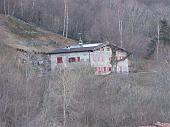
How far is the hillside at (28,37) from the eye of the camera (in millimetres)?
46594

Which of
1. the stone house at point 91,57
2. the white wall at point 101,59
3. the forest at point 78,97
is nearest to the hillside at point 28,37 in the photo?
the stone house at point 91,57

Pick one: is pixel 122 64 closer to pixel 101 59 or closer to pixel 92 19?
pixel 101 59

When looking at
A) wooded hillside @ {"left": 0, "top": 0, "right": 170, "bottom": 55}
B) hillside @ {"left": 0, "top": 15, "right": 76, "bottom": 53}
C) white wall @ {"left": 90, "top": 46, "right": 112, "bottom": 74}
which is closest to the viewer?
white wall @ {"left": 90, "top": 46, "right": 112, "bottom": 74}

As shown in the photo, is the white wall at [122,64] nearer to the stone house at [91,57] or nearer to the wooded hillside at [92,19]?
Result: the stone house at [91,57]

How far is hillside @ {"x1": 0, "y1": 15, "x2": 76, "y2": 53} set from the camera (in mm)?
46594

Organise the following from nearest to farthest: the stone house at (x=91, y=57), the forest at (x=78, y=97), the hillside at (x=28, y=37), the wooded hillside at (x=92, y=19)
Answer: the forest at (x=78, y=97), the stone house at (x=91, y=57), the hillside at (x=28, y=37), the wooded hillside at (x=92, y=19)

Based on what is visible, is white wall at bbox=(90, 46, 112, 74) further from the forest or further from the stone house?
the forest

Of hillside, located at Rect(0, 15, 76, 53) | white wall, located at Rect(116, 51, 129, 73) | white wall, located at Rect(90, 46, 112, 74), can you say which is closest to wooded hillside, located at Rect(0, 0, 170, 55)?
hillside, located at Rect(0, 15, 76, 53)

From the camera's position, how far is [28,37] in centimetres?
4978

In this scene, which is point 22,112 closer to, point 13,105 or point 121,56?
point 13,105

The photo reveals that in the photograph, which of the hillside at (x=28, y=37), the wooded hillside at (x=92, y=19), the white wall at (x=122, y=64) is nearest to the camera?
the white wall at (x=122, y=64)

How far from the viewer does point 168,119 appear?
2809cm

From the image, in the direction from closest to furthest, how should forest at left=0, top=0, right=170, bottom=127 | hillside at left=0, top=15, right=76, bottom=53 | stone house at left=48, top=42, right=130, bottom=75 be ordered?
forest at left=0, top=0, right=170, bottom=127 < stone house at left=48, top=42, right=130, bottom=75 < hillside at left=0, top=15, right=76, bottom=53

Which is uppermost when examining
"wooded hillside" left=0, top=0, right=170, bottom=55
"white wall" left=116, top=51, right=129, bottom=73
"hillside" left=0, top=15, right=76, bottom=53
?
"wooded hillside" left=0, top=0, right=170, bottom=55
